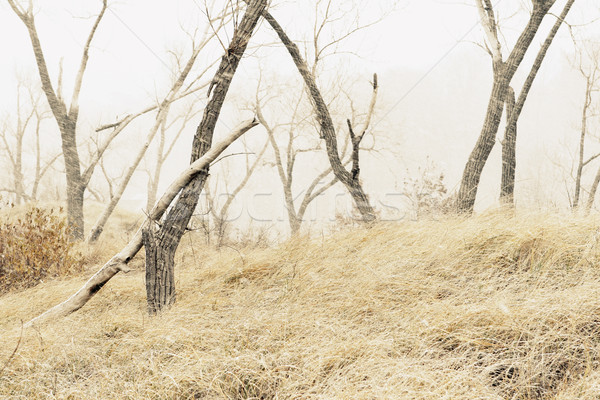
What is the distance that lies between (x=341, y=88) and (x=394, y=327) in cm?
1426

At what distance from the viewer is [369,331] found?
9.28ft

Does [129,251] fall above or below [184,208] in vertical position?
below

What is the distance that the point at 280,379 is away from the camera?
93.4 inches

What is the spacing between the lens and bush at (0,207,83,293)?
5.75 meters

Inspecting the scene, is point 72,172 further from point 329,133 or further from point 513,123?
point 513,123

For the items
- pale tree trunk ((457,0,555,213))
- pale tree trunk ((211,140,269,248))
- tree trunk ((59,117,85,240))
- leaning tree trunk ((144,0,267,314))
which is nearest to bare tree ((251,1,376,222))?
pale tree trunk ((457,0,555,213))

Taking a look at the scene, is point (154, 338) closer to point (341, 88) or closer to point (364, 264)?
point (364, 264)

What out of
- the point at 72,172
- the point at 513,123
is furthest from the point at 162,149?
the point at 513,123

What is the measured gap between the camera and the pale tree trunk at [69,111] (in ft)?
31.0

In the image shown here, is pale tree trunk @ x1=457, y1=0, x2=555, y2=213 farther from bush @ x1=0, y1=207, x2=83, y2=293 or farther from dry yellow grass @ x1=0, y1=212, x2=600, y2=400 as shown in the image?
bush @ x1=0, y1=207, x2=83, y2=293

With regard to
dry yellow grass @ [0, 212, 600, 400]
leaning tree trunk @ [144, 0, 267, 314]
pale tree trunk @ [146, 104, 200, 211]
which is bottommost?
dry yellow grass @ [0, 212, 600, 400]

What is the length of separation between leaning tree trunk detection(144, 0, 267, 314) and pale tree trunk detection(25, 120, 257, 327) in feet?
0.28

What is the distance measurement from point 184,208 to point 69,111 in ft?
23.7

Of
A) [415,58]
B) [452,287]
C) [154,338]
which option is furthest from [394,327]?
[415,58]
